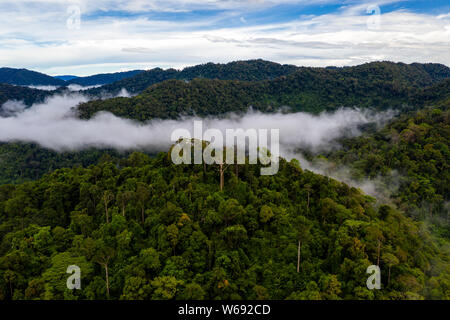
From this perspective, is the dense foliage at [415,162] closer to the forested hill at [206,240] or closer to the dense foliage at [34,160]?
the forested hill at [206,240]

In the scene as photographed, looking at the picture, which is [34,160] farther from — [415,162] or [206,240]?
[415,162]

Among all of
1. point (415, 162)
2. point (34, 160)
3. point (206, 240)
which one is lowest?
point (34, 160)

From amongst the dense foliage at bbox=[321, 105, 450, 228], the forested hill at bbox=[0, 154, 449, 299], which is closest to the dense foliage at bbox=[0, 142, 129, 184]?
the forested hill at bbox=[0, 154, 449, 299]

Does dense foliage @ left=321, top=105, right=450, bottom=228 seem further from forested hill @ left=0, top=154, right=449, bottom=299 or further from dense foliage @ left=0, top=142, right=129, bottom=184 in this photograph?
dense foliage @ left=0, top=142, right=129, bottom=184

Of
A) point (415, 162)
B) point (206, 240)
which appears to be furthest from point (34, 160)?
point (415, 162)

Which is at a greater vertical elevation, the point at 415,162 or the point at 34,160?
the point at 415,162

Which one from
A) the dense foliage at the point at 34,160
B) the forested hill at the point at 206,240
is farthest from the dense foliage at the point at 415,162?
the dense foliage at the point at 34,160

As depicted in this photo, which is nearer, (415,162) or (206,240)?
(206,240)
